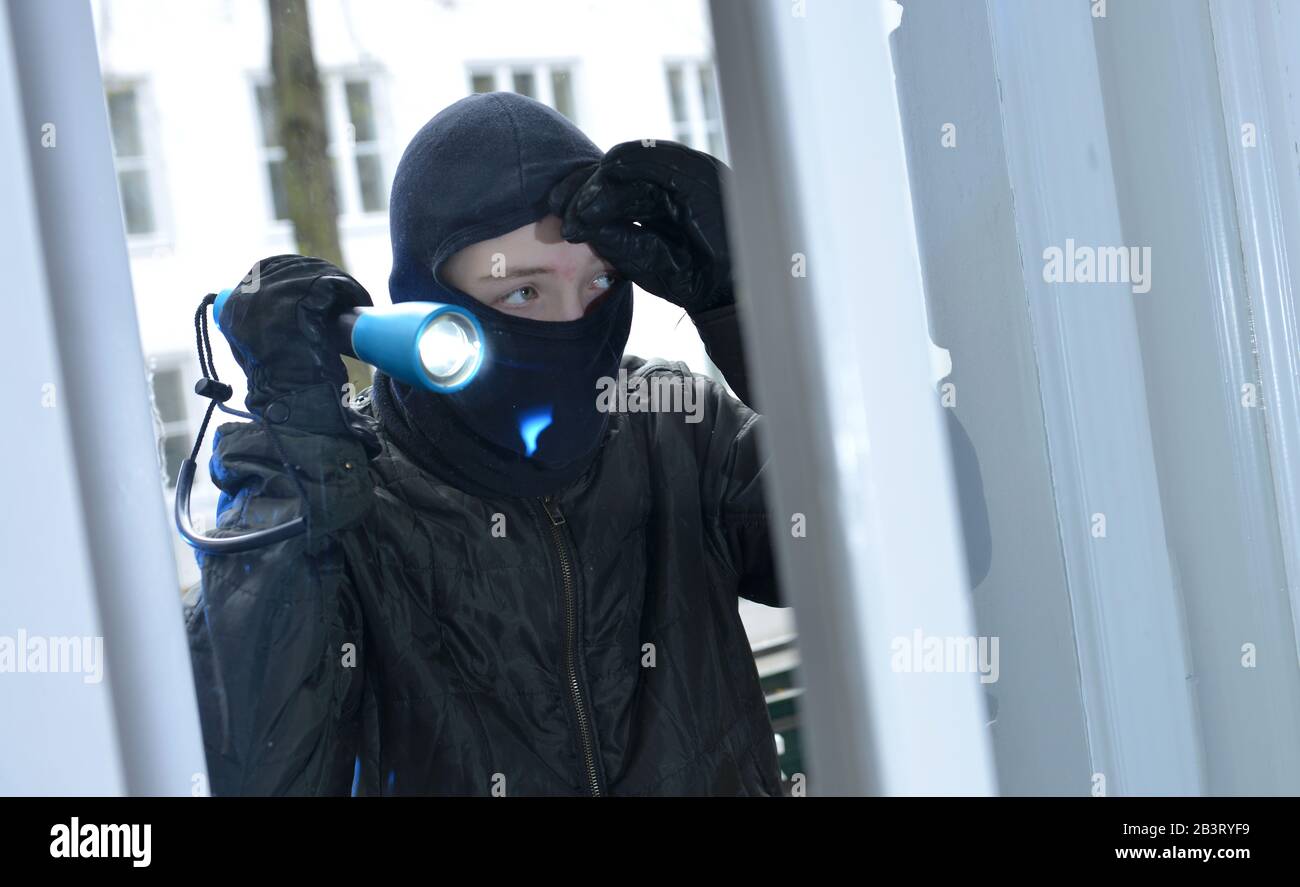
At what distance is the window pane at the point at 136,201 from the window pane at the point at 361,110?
0.70 m

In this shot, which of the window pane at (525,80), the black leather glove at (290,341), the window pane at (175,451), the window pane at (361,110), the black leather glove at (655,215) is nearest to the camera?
the window pane at (175,451)

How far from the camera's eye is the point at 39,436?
50 centimetres

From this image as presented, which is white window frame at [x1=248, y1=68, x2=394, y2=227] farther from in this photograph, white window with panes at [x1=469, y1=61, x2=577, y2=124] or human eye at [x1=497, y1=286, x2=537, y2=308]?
human eye at [x1=497, y1=286, x2=537, y2=308]

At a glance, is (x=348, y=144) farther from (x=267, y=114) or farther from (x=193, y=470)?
(x=193, y=470)

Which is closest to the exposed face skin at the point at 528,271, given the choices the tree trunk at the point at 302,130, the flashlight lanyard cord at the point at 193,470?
the tree trunk at the point at 302,130

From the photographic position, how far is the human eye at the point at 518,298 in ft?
3.82

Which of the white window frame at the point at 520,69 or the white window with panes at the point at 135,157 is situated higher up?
the white window frame at the point at 520,69

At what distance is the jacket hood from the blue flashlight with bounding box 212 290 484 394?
191 millimetres

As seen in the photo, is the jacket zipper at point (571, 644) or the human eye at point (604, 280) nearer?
the jacket zipper at point (571, 644)

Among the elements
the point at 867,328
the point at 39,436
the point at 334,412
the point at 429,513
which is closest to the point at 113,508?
the point at 39,436

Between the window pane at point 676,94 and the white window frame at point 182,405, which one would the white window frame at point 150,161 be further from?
the window pane at point 676,94

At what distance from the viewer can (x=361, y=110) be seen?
1.62m
